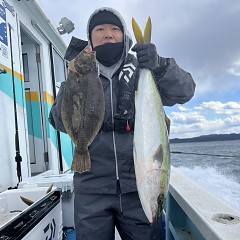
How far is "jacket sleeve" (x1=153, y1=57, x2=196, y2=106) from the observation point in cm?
191

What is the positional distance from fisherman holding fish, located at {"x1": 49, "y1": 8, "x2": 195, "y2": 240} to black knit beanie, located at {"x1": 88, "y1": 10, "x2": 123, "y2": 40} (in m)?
0.13

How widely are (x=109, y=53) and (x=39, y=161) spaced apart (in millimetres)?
3425

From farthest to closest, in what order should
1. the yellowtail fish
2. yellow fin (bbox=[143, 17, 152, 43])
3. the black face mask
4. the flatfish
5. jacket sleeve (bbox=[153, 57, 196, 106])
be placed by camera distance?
the black face mask
jacket sleeve (bbox=[153, 57, 196, 106])
the flatfish
yellow fin (bbox=[143, 17, 152, 43])
the yellowtail fish

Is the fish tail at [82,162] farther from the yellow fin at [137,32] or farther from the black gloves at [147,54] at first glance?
the yellow fin at [137,32]

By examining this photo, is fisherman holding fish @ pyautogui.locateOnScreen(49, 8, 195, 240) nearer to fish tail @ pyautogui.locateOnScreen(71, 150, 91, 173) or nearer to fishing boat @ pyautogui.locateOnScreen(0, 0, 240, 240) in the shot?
fish tail @ pyautogui.locateOnScreen(71, 150, 91, 173)

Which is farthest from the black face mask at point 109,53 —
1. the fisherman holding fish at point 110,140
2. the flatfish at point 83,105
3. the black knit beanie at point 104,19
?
the flatfish at point 83,105

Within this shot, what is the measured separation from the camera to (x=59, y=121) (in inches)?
80.6

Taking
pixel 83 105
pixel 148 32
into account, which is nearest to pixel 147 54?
pixel 148 32

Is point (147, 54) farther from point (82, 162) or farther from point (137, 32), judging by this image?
point (82, 162)

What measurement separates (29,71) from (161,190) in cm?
421

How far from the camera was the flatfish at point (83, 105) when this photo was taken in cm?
180

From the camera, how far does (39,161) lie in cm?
505

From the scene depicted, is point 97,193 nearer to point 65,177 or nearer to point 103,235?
point 103,235

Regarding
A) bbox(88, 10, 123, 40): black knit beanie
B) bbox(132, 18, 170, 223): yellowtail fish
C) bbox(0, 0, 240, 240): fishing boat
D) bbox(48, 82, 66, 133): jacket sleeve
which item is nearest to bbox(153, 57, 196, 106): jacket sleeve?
bbox(132, 18, 170, 223): yellowtail fish
